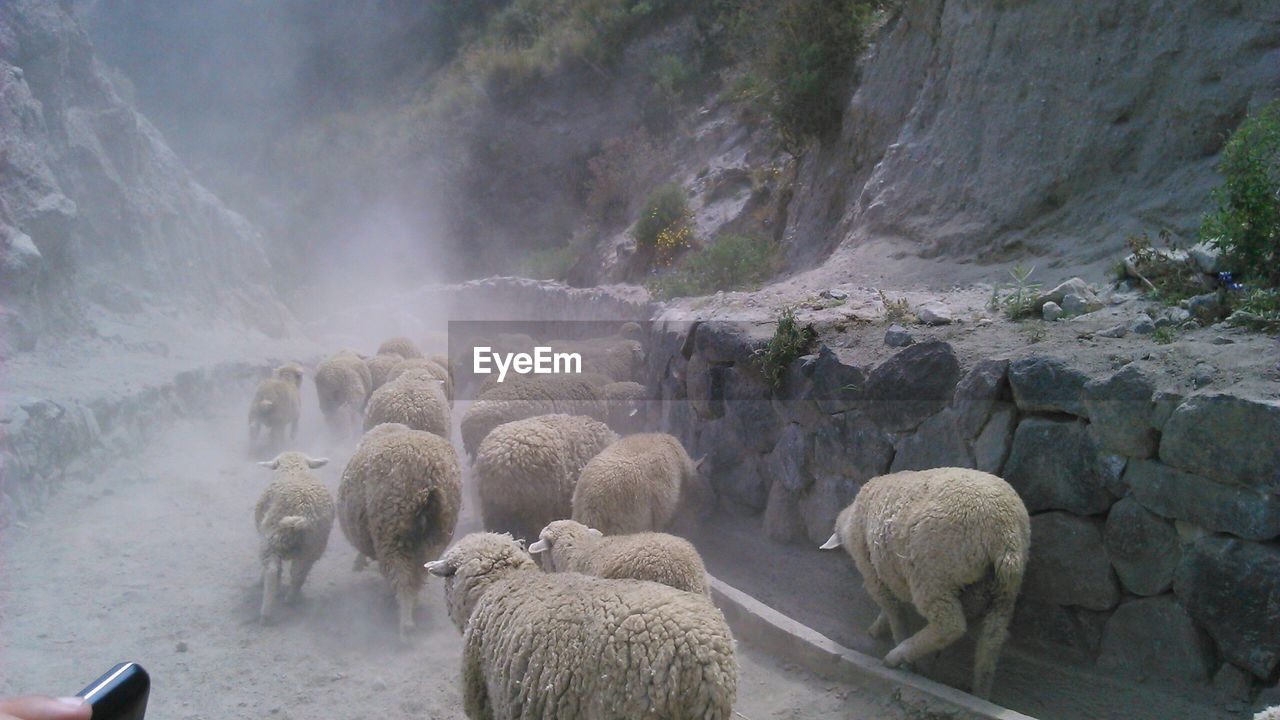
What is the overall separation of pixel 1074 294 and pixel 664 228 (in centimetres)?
1046

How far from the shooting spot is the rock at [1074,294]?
5.43 meters

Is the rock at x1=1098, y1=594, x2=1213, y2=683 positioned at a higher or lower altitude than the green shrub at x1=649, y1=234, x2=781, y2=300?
lower

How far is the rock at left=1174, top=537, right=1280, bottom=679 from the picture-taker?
3.71 meters

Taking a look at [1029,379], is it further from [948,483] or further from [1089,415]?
[948,483]

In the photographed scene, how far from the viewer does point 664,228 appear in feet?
50.8

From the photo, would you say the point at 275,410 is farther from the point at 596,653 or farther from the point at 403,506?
the point at 596,653

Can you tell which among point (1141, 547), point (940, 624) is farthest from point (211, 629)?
point (1141, 547)

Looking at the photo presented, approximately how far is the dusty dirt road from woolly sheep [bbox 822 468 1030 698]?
58 cm

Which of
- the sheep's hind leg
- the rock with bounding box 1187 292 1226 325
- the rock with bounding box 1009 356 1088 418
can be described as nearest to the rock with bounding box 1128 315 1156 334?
the rock with bounding box 1187 292 1226 325

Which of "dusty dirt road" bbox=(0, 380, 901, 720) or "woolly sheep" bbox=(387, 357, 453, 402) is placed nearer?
"dusty dirt road" bbox=(0, 380, 901, 720)

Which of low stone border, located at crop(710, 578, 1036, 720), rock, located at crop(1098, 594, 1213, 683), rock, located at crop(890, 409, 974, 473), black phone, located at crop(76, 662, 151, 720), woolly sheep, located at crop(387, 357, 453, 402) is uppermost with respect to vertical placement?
woolly sheep, located at crop(387, 357, 453, 402)

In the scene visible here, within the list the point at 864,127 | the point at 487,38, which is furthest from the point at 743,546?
the point at 487,38

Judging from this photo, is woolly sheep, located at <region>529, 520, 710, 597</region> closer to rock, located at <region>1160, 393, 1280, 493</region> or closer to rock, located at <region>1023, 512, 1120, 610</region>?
rock, located at <region>1023, 512, 1120, 610</region>

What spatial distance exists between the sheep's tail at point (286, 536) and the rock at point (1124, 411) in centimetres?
538
